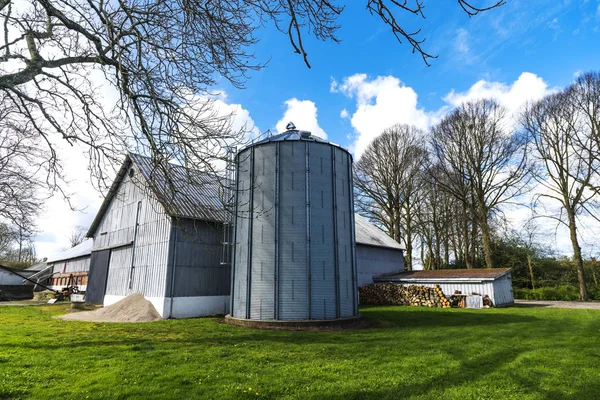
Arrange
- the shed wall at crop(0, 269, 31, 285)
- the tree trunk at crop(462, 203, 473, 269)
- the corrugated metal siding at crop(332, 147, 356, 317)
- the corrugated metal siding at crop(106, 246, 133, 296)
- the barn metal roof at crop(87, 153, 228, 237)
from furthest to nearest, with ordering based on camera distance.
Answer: the shed wall at crop(0, 269, 31, 285) < the tree trunk at crop(462, 203, 473, 269) < the corrugated metal siding at crop(106, 246, 133, 296) < the corrugated metal siding at crop(332, 147, 356, 317) < the barn metal roof at crop(87, 153, 228, 237)

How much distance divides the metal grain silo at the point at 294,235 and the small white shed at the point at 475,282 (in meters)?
11.0

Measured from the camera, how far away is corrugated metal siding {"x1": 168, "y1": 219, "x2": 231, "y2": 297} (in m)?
15.1

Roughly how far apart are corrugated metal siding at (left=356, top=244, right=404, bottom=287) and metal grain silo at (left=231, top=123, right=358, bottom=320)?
1111 cm

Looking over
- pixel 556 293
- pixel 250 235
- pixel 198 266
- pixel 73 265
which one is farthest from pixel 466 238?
pixel 73 265

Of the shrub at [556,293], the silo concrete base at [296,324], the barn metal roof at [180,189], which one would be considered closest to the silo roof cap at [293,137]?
the barn metal roof at [180,189]

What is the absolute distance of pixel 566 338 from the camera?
9.25 metres

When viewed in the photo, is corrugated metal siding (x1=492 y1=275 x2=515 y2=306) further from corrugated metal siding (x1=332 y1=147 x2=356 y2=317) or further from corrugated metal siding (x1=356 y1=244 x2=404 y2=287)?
corrugated metal siding (x1=332 y1=147 x2=356 y2=317)

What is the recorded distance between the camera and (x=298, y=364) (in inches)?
250

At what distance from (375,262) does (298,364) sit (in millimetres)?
20211

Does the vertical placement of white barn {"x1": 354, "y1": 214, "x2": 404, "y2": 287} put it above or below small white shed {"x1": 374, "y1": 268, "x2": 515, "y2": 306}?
above

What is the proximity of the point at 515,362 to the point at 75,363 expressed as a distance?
868 cm

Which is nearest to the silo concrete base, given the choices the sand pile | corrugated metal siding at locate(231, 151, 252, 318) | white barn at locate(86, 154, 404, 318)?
corrugated metal siding at locate(231, 151, 252, 318)

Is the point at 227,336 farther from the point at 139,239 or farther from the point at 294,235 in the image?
the point at 139,239

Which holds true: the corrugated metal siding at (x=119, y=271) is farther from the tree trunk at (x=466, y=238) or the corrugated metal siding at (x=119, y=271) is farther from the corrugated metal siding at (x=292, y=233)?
the tree trunk at (x=466, y=238)
